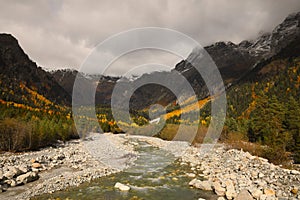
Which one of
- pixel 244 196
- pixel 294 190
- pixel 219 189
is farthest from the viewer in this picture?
pixel 219 189

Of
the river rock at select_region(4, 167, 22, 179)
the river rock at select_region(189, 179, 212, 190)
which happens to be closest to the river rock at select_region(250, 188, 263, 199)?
the river rock at select_region(189, 179, 212, 190)

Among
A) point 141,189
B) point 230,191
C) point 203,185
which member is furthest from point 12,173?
point 230,191

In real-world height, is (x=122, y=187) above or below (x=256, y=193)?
below

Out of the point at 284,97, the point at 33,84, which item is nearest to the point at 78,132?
the point at 284,97

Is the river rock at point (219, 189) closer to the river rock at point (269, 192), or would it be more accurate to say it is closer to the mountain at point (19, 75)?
the river rock at point (269, 192)

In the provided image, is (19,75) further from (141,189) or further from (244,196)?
(244,196)

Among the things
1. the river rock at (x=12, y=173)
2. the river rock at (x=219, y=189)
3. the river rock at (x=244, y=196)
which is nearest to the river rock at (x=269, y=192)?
the river rock at (x=244, y=196)

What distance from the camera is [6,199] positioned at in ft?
40.4

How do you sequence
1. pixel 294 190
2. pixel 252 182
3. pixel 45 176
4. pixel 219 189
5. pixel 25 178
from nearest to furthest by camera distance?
pixel 294 190 → pixel 219 189 → pixel 252 182 → pixel 25 178 → pixel 45 176

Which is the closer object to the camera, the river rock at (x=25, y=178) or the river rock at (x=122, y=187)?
the river rock at (x=122, y=187)

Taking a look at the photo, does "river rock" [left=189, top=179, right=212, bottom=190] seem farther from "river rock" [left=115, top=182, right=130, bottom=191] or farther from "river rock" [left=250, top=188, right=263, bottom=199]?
"river rock" [left=115, top=182, right=130, bottom=191]

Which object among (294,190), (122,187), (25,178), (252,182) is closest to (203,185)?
(252,182)

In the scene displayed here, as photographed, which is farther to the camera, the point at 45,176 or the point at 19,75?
the point at 19,75

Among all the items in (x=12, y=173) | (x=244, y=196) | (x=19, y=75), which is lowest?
(x=244, y=196)
